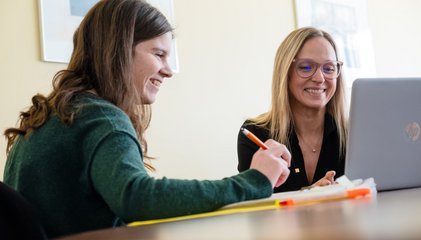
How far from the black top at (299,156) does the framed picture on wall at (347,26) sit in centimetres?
135

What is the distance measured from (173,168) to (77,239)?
1.78 metres

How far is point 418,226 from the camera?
390 mm

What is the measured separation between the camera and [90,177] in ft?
3.12

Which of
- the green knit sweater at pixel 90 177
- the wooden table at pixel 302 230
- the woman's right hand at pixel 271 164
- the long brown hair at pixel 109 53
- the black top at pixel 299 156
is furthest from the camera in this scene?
the black top at pixel 299 156

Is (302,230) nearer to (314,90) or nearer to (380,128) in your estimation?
(380,128)

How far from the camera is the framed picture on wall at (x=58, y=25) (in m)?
2.09

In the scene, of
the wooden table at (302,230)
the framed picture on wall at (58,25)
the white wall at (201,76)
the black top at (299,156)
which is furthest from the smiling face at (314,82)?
the wooden table at (302,230)

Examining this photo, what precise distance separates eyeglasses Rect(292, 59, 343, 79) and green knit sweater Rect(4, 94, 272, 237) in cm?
109

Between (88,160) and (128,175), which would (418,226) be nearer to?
(128,175)

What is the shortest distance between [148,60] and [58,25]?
40.9 inches

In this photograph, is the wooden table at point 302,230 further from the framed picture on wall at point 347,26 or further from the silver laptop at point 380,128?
the framed picture on wall at point 347,26

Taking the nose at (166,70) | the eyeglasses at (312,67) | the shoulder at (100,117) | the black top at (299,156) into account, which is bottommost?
the black top at (299,156)

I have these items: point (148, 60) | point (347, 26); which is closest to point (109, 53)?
point (148, 60)

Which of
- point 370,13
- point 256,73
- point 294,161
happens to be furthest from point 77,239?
point 370,13
